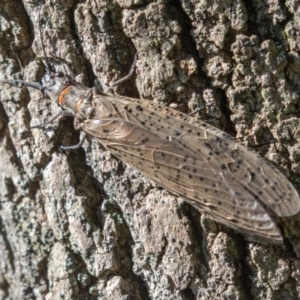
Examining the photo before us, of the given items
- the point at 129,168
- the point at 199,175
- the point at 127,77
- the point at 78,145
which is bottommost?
the point at 199,175

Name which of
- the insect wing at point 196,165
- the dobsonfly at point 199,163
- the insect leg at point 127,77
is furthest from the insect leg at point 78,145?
the insect leg at point 127,77

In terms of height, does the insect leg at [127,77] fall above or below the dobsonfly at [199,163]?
above

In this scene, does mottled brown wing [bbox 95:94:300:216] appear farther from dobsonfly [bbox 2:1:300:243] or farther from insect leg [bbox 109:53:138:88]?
insect leg [bbox 109:53:138:88]

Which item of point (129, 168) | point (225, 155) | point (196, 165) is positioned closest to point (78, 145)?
point (129, 168)

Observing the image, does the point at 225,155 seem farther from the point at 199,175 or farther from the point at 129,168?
the point at 129,168

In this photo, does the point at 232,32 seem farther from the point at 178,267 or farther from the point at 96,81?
the point at 178,267

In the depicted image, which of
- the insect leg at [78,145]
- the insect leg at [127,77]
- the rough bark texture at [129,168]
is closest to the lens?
the rough bark texture at [129,168]

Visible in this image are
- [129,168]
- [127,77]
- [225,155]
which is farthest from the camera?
[129,168]

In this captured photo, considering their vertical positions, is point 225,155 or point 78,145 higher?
point 78,145

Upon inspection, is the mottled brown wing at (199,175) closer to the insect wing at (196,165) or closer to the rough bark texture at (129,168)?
the insect wing at (196,165)
